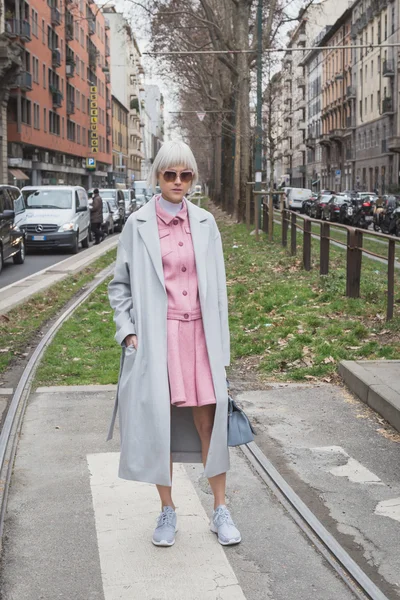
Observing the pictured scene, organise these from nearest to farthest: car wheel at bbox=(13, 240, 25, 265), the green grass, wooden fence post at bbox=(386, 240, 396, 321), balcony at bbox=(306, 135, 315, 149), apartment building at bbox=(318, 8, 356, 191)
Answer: the green grass
wooden fence post at bbox=(386, 240, 396, 321)
car wheel at bbox=(13, 240, 25, 265)
apartment building at bbox=(318, 8, 356, 191)
balcony at bbox=(306, 135, 315, 149)

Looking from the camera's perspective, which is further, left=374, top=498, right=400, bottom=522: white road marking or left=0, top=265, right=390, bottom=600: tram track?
left=374, top=498, right=400, bottom=522: white road marking

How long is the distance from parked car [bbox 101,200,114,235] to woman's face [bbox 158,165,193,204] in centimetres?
2887

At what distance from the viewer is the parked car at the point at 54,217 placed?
25.1 metres

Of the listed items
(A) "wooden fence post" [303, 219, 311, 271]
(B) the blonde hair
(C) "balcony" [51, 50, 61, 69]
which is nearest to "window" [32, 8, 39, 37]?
(C) "balcony" [51, 50, 61, 69]

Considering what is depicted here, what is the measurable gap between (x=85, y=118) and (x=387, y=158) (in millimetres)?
26146

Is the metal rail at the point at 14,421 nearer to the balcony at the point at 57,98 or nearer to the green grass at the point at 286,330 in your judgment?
the green grass at the point at 286,330

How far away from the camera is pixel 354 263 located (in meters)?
11.6

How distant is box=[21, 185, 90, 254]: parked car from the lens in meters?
25.1

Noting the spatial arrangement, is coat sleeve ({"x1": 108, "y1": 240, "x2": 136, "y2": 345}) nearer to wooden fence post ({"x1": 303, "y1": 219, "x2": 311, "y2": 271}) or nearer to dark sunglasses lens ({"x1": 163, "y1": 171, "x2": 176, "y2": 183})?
dark sunglasses lens ({"x1": 163, "y1": 171, "x2": 176, "y2": 183})

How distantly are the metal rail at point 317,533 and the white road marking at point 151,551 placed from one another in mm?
444

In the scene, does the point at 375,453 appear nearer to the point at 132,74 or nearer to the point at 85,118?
the point at 85,118

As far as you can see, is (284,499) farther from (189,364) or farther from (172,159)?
(172,159)

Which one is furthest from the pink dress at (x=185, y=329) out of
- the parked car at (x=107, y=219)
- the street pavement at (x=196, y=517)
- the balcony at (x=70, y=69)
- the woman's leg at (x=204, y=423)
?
the balcony at (x=70, y=69)

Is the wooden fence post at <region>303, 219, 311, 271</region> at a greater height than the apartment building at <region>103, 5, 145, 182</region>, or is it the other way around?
the apartment building at <region>103, 5, 145, 182</region>
